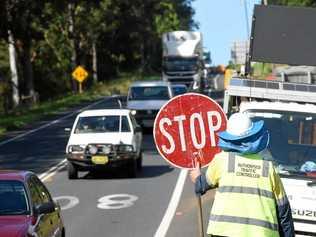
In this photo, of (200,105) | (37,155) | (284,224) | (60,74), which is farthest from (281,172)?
(60,74)

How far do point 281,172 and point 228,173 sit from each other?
3366 millimetres

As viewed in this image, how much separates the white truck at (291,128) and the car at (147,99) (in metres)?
20.5

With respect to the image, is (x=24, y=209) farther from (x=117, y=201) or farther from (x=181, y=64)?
(x=181, y=64)

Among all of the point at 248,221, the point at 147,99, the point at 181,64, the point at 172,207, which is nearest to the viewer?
the point at 248,221

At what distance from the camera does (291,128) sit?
976 cm

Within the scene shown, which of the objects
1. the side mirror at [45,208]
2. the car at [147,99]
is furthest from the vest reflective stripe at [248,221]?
the car at [147,99]

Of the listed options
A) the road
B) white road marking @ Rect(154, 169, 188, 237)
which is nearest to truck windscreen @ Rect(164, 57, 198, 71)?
the road

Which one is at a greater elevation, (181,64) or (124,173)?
(124,173)

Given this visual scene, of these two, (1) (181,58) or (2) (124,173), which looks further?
(1) (181,58)

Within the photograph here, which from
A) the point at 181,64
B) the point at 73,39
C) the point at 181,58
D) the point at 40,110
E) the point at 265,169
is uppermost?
the point at 265,169

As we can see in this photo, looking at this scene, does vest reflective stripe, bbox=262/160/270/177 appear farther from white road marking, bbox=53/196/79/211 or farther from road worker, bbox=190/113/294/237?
white road marking, bbox=53/196/79/211

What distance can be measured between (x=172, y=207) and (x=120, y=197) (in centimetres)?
165

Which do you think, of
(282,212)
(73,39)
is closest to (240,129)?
(282,212)

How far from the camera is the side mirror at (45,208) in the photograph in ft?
28.1
